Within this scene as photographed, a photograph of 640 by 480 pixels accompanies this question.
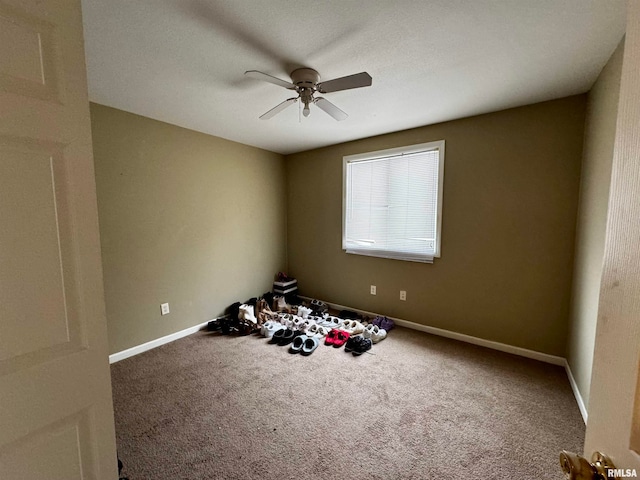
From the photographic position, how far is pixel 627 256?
47 cm

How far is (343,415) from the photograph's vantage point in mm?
1770

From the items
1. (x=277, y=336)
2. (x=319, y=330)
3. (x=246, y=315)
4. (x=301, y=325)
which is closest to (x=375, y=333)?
(x=319, y=330)

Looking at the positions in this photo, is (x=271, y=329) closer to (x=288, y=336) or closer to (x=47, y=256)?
(x=288, y=336)

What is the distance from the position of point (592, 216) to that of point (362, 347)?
206 cm

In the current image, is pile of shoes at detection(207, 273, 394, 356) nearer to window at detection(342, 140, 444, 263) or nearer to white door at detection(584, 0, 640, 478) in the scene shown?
window at detection(342, 140, 444, 263)

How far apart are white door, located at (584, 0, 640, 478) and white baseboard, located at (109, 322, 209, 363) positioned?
3160 millimetres

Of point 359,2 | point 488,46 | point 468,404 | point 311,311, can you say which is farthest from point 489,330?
point 359,2

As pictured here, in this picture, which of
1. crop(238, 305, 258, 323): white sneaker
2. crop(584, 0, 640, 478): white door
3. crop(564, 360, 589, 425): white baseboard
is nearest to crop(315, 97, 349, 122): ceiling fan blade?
crop(584, 0, 640, 478): white door

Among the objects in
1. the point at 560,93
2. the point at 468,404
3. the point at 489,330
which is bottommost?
the point at 468,404

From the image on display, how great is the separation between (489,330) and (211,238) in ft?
10.5

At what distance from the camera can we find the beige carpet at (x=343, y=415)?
1.41 m

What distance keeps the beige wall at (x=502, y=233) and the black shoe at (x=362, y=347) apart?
0.74 m

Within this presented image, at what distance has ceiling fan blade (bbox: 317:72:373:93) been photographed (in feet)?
5.08

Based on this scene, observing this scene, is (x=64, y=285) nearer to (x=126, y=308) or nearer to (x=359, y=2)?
(x=359, y=2)
